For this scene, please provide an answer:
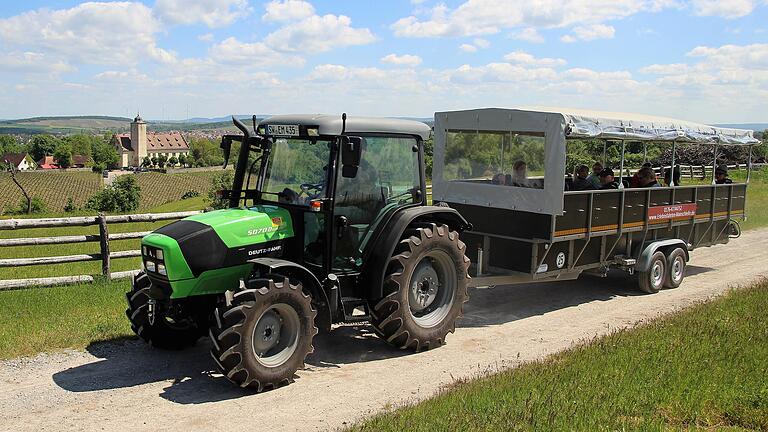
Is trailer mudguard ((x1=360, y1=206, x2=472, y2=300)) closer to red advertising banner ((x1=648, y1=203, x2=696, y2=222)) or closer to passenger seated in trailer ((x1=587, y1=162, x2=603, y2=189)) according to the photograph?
passenger seated in trailer ((x1=587, y1=162, x2=603, y2=189))

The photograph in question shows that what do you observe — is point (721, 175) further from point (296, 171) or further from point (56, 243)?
point (56, 243)

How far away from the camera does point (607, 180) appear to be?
11.5m

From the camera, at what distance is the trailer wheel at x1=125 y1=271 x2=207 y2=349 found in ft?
24.2

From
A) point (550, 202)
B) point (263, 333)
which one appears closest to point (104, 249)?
point (263, 333)

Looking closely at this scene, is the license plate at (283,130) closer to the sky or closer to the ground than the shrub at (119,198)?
closer to the sky

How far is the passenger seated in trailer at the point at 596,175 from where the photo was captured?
432 inches

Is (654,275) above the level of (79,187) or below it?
above

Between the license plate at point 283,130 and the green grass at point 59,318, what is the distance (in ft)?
9.78

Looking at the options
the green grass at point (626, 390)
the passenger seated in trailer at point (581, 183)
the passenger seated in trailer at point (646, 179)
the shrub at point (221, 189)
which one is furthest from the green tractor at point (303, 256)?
the passenger seated in trailer at point (646, 179)

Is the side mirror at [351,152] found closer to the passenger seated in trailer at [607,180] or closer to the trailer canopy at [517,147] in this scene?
the trailer canopy at [517,147]

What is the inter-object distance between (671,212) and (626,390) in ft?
21.0

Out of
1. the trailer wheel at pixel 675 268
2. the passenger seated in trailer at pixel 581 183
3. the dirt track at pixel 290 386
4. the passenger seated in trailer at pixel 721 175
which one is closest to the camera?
the dirt track at pixel 290 386

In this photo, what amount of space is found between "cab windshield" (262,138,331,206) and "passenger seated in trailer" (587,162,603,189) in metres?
5.44

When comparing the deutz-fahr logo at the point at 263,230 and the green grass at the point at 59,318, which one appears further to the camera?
the green grass at the point at 59,318
